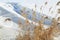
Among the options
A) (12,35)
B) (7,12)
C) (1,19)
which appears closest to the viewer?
(12,35)

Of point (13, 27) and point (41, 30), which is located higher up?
point (41, 30)

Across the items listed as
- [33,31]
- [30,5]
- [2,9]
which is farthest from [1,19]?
[33,31]

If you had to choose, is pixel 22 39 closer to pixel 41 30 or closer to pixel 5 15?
pixel 41 30

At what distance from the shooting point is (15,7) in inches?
127

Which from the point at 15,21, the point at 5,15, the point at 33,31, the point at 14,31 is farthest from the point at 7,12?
the point at 33,31

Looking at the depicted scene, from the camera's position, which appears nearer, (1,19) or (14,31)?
(14,31)

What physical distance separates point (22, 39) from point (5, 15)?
0.95 m

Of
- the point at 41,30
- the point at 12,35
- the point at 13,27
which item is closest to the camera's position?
the point at 41,30

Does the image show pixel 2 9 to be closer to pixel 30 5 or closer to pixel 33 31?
pixel 30 5

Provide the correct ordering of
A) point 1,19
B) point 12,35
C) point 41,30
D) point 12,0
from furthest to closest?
point 12,0
point 1,19
point 12,35
point 41,30

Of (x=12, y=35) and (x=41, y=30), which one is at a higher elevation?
(x=41, y=30)

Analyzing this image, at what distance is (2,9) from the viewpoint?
328 centimetres

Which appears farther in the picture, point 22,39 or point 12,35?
point 12,35

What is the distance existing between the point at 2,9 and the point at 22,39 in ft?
3.86
